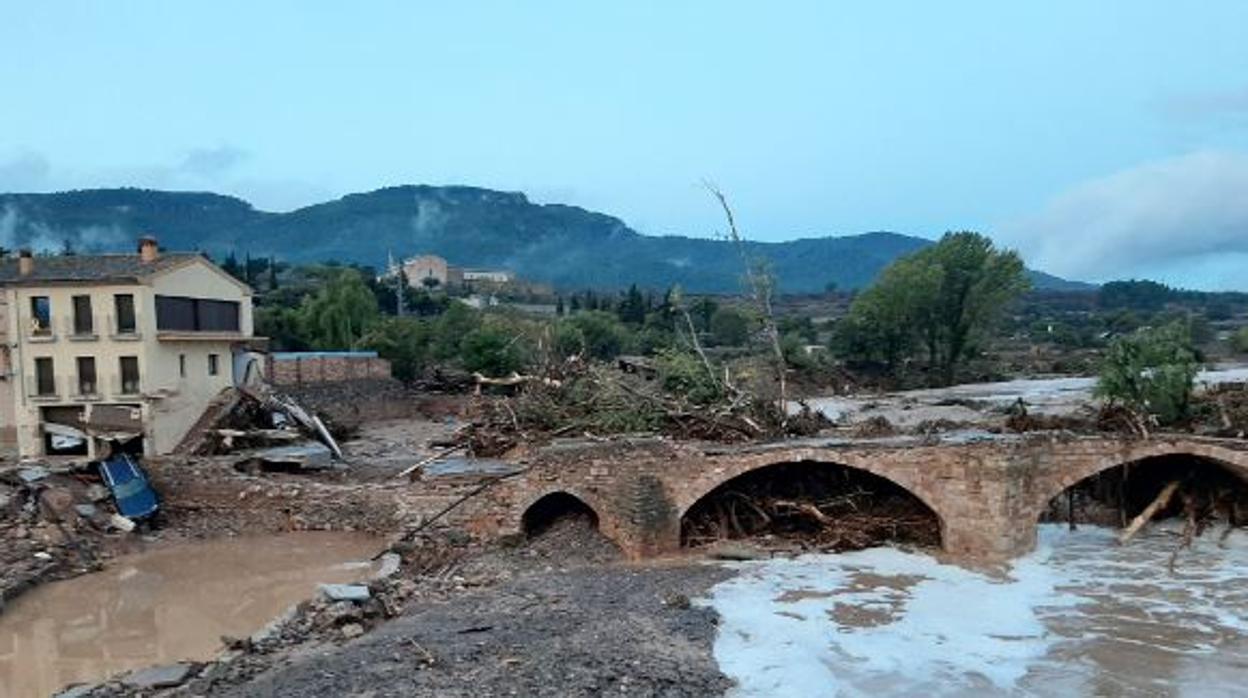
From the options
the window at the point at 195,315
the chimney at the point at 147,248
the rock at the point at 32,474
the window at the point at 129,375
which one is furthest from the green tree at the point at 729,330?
the rock at the point at 32,474

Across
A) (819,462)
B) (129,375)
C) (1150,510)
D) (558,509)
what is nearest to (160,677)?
(558,509)

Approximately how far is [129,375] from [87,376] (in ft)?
4.30

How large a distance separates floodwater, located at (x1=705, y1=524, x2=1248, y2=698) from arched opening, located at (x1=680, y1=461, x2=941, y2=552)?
625 mm

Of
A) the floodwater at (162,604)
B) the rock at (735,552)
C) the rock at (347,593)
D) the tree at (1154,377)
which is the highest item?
the tree at (1154,377)

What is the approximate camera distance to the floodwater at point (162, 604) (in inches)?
589

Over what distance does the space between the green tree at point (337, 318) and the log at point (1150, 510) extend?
39883mm

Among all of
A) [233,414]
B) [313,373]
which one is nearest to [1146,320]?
[313,373]

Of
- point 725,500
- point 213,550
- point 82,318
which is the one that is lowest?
point 213,550

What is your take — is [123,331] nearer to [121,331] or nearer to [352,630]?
[121,331]

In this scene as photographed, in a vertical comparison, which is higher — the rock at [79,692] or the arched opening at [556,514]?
the arched opening at [556,514]

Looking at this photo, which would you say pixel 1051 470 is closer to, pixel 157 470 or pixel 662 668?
pixel 662 668

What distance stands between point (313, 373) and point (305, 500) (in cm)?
1648

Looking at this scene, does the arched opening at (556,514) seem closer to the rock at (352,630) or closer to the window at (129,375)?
the rock at (352,630)

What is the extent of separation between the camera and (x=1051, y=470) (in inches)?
656
